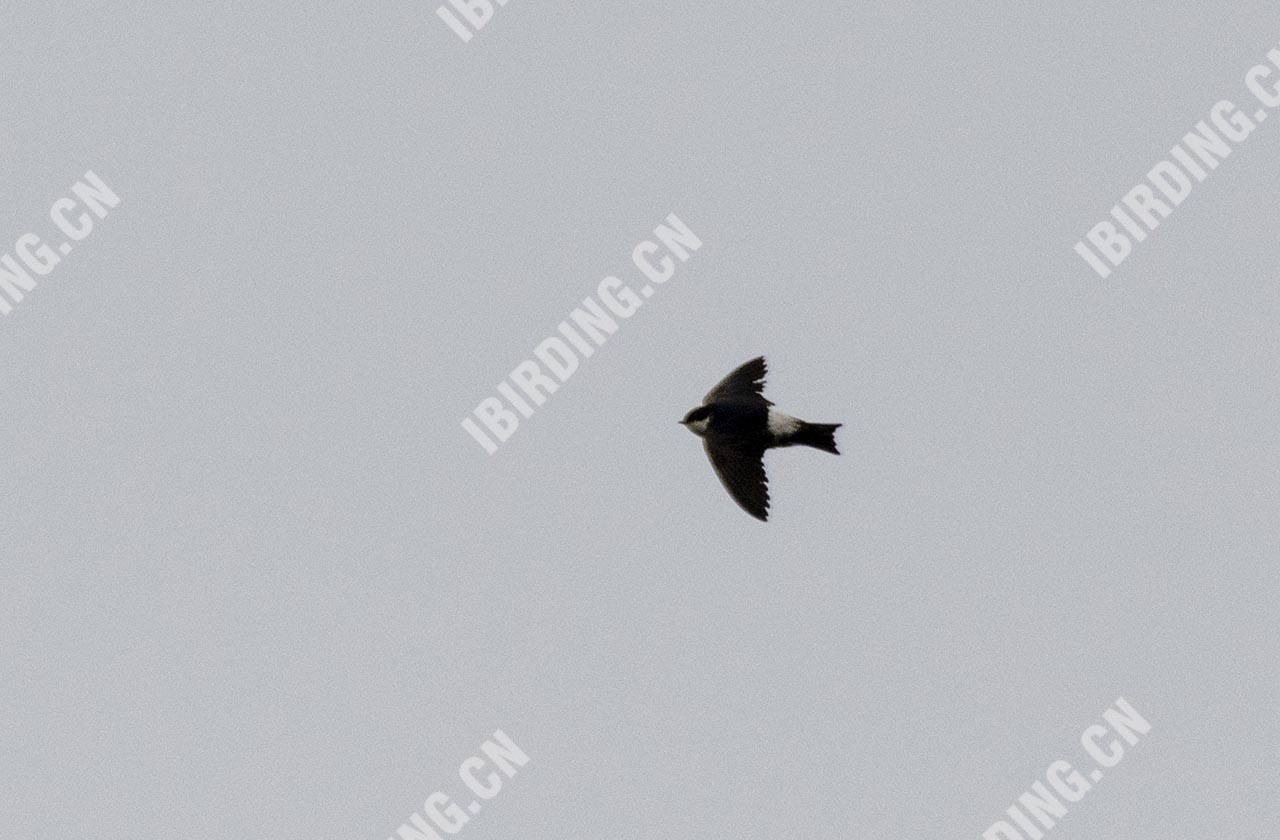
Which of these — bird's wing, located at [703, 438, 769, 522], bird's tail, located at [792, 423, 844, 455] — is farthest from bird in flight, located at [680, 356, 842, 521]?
bird's tail, located at [792, 423, 844, 455]

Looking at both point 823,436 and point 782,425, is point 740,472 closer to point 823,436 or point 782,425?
point 782,425

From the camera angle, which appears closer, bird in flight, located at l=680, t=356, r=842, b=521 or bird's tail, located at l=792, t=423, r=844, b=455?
bird's tail, located at l=792, t=423, r=844, b=455

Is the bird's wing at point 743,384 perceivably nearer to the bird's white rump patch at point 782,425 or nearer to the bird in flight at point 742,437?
the bird in flight at point 742,437

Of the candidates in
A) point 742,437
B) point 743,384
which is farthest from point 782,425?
point 743,384

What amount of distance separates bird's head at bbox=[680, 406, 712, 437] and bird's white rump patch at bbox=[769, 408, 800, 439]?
28.6 inches

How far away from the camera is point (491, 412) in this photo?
21.9 m

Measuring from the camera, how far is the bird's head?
18.9 meters

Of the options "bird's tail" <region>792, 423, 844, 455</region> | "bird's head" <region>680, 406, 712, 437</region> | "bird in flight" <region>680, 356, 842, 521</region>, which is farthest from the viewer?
"bird's head" <region>680, 406, 712, 437</region>

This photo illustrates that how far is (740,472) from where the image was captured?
19.0 m

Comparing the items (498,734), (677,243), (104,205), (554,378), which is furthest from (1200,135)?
(104,205)

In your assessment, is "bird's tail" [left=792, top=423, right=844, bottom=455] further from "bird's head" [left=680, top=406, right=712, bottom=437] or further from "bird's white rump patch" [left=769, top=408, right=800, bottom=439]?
"bird's head" [left=680, top=406, right=712, bottom=437]

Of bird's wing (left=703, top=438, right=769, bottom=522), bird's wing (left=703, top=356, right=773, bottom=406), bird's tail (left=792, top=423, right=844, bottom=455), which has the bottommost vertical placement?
bird's wing (left=703, top=438, right=769, bottom=522)

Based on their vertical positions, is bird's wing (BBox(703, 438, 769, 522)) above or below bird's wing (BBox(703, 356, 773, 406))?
below

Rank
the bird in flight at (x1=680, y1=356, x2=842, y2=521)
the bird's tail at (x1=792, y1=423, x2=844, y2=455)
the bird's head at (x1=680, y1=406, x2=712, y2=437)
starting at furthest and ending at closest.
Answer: the bird's head at (x1=680, y1=406, x2=712, y2=437)
the bird in flight at (x1=680, y1=356, x2=842, y2=521)
the bird's tail at (x1=792, y1=423, x2=844, y2=455)
